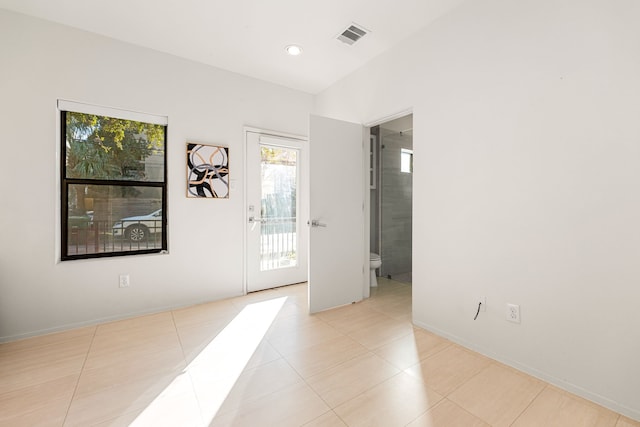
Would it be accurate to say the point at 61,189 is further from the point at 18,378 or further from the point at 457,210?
the point at 457,210

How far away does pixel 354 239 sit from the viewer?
3104 millimetres

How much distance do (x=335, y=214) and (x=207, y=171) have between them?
1516mm

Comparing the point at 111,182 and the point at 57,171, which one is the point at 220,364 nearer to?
the point at 111,182

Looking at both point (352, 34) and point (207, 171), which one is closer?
point (352, 34)

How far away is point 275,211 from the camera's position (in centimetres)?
361

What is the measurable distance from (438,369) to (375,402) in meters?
0.58

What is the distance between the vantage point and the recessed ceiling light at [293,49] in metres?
2.73

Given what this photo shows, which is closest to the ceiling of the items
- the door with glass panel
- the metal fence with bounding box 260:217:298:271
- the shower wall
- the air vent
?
the air vent

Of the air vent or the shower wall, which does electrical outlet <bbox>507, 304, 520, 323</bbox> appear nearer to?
the shower wall

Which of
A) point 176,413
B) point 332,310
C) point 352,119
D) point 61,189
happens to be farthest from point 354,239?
point 61,189

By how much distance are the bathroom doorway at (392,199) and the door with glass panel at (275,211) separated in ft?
3.70

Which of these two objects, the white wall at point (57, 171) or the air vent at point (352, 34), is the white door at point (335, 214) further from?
the white wall at point (57, 171)

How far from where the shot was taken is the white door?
2801 mm

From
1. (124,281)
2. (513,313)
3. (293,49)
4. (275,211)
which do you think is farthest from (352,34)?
(124,281)
